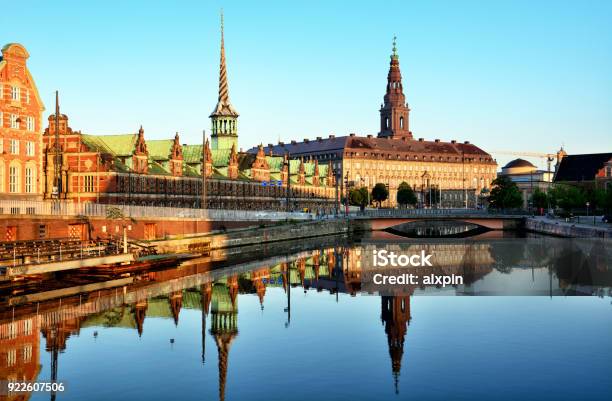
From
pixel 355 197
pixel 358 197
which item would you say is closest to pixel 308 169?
pixel 355 197

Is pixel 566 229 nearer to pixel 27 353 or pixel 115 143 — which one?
pixel 115 143

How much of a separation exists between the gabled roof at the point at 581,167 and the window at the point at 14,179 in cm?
14127

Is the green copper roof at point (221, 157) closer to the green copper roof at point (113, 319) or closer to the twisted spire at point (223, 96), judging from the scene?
the twisted spire at point (223, 96)

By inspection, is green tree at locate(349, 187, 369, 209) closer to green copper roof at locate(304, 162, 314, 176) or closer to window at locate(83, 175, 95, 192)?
green copper roof at locate(304, 162, 314, 176)

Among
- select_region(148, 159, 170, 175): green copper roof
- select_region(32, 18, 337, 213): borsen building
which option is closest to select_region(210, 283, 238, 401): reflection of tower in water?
select_region(32, 18, 337, 213): borsen building

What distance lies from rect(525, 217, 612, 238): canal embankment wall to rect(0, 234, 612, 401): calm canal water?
2994 cm

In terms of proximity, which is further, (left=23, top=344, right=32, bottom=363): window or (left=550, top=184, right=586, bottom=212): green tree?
(left=550, top=184, right=586, bottom=212): green tree

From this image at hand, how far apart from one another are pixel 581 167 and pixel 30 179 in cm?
14899

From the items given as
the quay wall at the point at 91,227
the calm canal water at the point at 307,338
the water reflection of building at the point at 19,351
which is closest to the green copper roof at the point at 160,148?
the quay wall at the point at 91,227

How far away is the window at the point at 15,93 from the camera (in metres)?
62.8

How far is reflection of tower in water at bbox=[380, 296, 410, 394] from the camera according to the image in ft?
94.1

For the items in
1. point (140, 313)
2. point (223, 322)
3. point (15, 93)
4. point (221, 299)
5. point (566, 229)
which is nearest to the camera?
point (223, 322)

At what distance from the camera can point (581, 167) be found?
182375 mm

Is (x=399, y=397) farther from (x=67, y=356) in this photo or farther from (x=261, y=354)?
(x=67, y=356)
